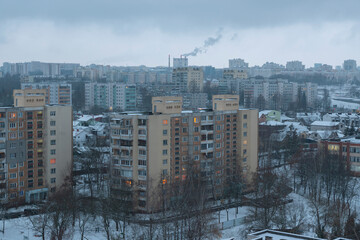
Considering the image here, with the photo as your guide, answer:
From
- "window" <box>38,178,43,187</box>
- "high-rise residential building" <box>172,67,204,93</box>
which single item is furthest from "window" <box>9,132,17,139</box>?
"high-rise residential building" <box>172,67,204,93</box>

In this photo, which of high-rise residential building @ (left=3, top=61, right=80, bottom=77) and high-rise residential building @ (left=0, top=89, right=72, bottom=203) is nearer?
high-rise residential building @ (left=0, top=89, right=72, bottom=203)

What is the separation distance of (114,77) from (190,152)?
4445cm

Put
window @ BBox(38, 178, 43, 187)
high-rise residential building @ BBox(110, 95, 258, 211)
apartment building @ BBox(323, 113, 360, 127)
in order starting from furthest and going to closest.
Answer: apartment building @ BBox(323, 113, 360, 127), window @ BBox(38, 178, 43, 187), high-rise residential building @ BBox(110, 95, 258, 211)

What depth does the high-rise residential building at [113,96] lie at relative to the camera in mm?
35844

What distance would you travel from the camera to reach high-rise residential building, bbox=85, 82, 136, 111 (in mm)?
35844

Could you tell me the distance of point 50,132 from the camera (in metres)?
13.5

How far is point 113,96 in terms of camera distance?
1421 inches

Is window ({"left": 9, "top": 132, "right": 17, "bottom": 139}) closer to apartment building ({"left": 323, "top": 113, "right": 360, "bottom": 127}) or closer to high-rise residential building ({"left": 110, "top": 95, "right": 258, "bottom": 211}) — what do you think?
high-rise residential building ({"left": 110, "top": 95, "right": 258, "bottom": 211})

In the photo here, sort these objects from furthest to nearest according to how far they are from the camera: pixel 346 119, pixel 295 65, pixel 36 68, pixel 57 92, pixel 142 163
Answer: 1. pixel 295 65
2. pixel 36 68
3. pixel 57 92
4. pixel 346 119
5. pixel 142 163

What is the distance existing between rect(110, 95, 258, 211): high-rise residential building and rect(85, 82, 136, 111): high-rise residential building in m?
21.6

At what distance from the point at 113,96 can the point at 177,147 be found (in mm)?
23447

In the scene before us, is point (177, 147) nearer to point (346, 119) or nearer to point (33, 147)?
point (33, 147)

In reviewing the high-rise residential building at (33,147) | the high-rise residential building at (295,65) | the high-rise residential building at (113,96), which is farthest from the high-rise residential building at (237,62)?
the high-rise residential building at (33,147)

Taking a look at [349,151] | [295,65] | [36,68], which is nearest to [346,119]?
[349,151]
